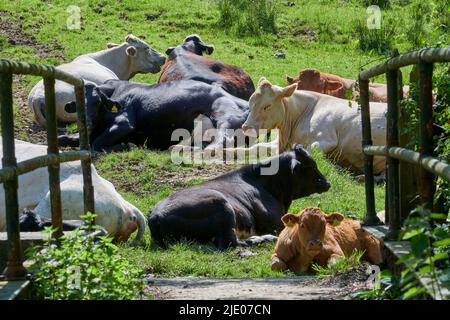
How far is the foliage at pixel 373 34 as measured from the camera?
22.4 m

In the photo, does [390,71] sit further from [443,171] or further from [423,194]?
[443,171]

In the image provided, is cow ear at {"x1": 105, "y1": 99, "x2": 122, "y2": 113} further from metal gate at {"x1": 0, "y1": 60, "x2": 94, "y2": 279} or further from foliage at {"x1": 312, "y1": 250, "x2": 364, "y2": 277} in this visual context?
metal gate at {"x1": 0, "y1": 60, "x2": 94, "y2": 279}

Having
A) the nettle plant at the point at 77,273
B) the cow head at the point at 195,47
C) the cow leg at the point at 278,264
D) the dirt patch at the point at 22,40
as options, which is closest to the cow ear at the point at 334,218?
the cow leg at the point at 278,264

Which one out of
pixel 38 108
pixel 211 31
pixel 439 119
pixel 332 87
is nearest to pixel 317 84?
pixel 332 87

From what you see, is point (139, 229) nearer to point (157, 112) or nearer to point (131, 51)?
point (157, 112)

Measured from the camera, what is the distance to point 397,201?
5965 millimetres

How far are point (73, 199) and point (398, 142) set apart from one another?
4011 millimetres

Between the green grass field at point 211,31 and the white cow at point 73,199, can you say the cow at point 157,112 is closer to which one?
the green grass field at point 211,31

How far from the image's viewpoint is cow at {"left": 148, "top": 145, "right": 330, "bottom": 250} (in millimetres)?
10523

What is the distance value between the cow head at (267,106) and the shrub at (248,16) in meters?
9.33

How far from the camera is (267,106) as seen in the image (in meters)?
14.9

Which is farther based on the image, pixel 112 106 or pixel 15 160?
pixel 112 106

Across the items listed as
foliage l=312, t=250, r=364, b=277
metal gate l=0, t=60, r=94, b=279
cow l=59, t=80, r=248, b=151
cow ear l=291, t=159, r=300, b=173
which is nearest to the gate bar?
metal gate l=0, t=60, r=94, b=279
